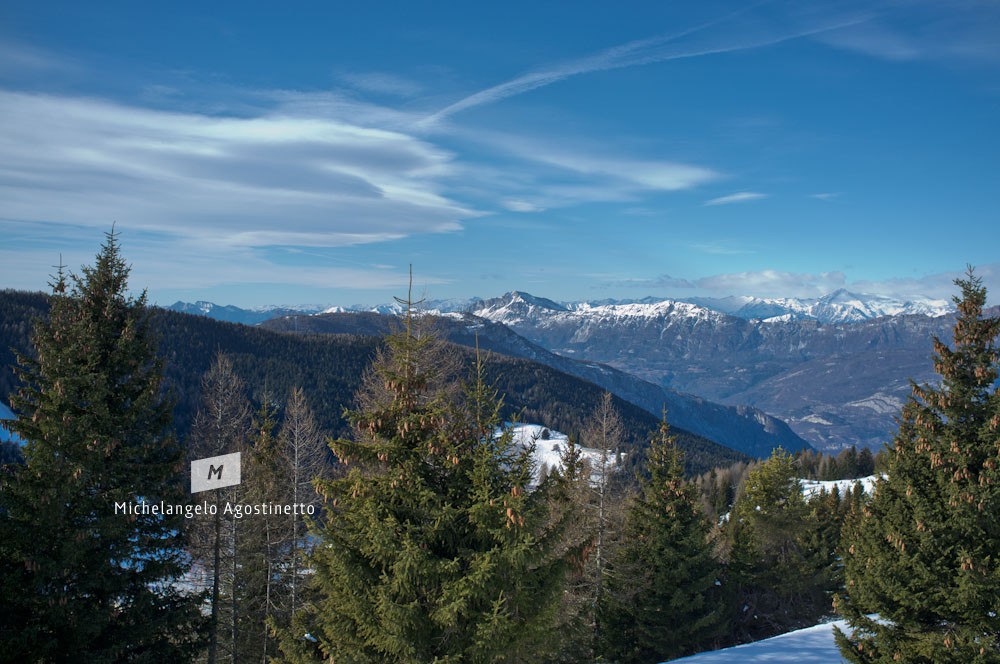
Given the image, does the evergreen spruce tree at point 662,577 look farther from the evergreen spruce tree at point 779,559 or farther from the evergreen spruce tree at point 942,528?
the evergreen spruce tree at point 942,528

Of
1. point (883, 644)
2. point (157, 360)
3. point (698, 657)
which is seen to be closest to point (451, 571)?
point (157, 360)

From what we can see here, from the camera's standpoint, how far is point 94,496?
12.9 m

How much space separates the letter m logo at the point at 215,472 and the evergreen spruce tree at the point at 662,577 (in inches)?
575

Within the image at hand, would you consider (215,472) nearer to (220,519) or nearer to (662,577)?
(220,519)

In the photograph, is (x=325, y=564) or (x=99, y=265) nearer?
(x=325, y=564)

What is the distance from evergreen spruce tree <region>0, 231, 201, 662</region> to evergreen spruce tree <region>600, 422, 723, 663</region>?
16.2 m

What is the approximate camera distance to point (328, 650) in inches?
388

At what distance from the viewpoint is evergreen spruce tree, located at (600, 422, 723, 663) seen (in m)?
23.2

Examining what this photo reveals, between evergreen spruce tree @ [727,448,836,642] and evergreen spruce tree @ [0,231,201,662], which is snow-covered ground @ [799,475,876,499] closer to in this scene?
evergreen spruce tree @ [727,448,836,642]

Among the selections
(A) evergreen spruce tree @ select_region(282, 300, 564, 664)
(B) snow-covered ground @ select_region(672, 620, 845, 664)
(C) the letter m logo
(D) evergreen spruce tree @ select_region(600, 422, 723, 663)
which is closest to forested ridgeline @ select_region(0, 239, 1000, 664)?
(A) evergreen spruce tree @ select_region(282, 300, 564, 664)

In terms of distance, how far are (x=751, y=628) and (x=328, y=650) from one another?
31976 mm

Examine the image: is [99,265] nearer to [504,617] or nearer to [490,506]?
[490,506]

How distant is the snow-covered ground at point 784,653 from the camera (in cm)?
1761

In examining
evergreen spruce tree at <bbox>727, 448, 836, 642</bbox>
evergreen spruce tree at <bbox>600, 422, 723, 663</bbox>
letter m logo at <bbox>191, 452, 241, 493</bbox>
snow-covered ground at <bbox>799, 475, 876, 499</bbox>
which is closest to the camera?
letter m logo at <bbox>191, 452, 241, 493</bbox>
